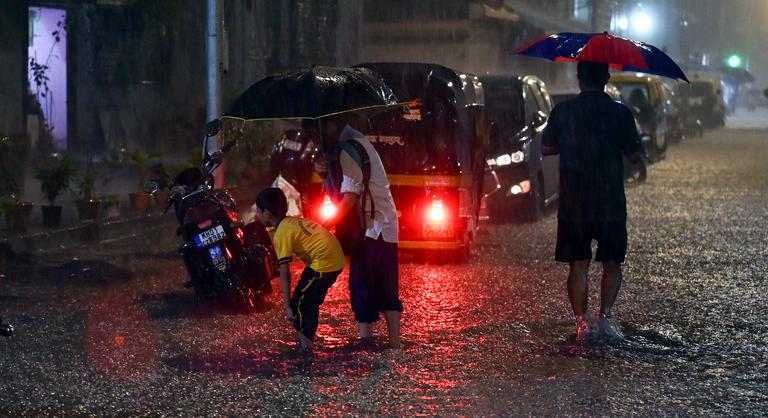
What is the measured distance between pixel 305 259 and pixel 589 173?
6.29ft

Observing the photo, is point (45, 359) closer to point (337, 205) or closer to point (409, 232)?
point (337, 205)

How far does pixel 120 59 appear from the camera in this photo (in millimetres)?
21141

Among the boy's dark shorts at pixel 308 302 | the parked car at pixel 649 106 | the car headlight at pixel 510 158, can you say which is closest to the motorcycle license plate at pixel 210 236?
the boy's dark shorts at pixel 308 302

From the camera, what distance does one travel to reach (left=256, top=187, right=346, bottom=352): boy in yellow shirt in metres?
7.45

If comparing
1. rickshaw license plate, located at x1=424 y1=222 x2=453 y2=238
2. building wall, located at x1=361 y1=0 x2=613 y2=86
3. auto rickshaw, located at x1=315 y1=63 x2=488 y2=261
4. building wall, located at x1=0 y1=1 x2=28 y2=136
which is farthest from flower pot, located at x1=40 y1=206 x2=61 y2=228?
building wall, located at x1=361 y1=0 x2=613 y2=86

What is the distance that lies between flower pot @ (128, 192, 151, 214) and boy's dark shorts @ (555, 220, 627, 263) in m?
6.96

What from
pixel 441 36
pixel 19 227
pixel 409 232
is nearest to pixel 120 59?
pixel 19 227

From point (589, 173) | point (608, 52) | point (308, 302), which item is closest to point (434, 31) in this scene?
point (608, 52)

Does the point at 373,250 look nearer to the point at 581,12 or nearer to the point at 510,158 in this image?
the point at 510,158

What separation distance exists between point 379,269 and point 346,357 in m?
0.61

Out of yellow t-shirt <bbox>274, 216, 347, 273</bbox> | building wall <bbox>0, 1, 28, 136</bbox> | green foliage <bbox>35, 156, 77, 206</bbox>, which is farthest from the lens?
building wall <bbox>0, 1, 28, 136</bbox>

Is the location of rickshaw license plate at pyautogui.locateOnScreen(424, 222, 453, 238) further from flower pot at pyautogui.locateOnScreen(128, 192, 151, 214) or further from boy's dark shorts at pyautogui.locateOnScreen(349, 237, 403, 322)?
flower pot at pyautogui.locateOnScreen(128, 192, 151, 214)

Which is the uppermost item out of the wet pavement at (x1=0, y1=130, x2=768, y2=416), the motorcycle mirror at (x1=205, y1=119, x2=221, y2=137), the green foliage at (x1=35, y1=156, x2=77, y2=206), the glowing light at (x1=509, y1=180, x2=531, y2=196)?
the motorcycle mirror at (x1=205, y1=119, x2=221, y2=137)

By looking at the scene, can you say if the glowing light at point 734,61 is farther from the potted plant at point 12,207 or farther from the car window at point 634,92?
the potted plant at point 12,207
